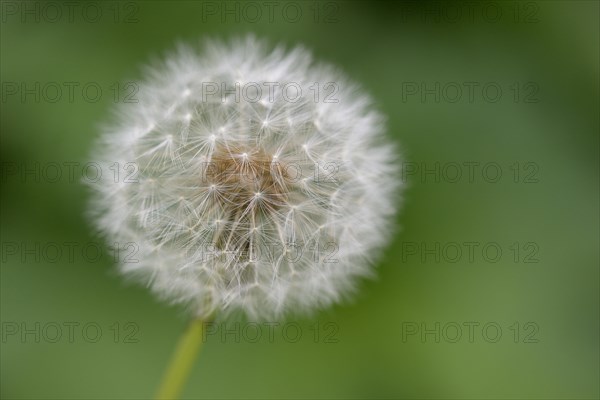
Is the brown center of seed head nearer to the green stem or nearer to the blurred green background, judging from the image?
the green stem

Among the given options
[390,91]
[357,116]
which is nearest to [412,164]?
[390,91]

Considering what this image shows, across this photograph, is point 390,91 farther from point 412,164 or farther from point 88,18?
point 88,18

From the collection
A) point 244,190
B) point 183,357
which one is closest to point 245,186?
point 244,190

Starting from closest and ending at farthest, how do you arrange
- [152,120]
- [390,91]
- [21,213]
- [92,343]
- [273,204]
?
[273,204] → [152,120] → [92,343] → [21,213] → [390,91]

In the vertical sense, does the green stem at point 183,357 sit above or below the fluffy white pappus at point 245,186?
below

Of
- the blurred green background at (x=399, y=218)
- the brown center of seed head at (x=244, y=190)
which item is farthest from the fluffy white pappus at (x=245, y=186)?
the blurred green background at (x=399, y=218)

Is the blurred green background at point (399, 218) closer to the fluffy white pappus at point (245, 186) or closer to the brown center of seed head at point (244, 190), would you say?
the fluffy white pappus at point (245, 186)
